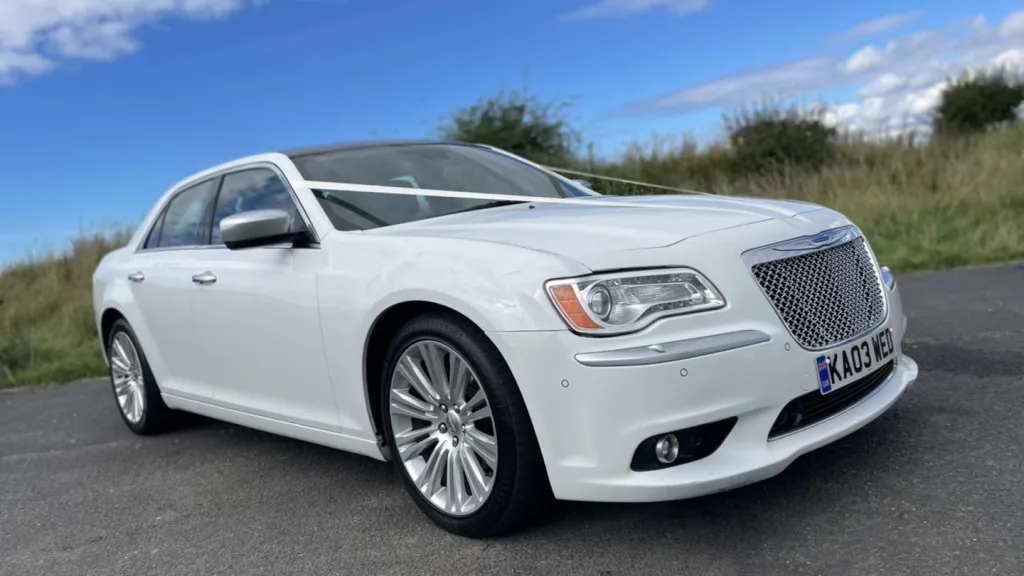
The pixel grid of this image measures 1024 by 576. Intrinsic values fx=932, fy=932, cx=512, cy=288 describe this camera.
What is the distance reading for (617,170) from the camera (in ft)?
56.6

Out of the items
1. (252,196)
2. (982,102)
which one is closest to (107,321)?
(252,196)

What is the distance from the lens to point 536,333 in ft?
9.82

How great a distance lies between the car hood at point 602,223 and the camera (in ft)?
10.4

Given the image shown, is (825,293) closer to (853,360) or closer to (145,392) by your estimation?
(853,360)

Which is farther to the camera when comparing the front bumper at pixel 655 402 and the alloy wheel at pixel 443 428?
the alloy wheel at pixel 443 428

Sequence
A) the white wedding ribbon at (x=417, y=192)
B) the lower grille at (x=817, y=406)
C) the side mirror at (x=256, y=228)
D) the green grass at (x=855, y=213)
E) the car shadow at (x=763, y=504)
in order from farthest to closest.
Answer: the green grass at (x=855, y=213) < the white wedding ribbon at (x=417, y=192) < the side mirror at (x=256, y=228) < the car shadow at (x=763, y=504) < the lower grille at (x=817, y=406)

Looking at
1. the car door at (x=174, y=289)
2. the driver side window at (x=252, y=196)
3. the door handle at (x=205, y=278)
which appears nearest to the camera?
the driver side window at (x=252, y=196)

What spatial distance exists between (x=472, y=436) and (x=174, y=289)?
2.37m

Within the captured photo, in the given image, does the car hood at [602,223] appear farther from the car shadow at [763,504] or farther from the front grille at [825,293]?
the car shadow at [763,504]

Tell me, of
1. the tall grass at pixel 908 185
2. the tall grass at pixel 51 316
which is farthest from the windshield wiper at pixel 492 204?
the tall grass at pixel 908 185

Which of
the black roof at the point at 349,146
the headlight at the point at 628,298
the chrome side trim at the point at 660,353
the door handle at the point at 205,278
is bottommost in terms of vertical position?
the chrome side trim at the point at 660,353

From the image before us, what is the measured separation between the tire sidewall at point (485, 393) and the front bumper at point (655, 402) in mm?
86

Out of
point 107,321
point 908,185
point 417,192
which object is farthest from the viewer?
point 908,185

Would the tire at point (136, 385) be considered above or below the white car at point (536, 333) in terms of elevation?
below
